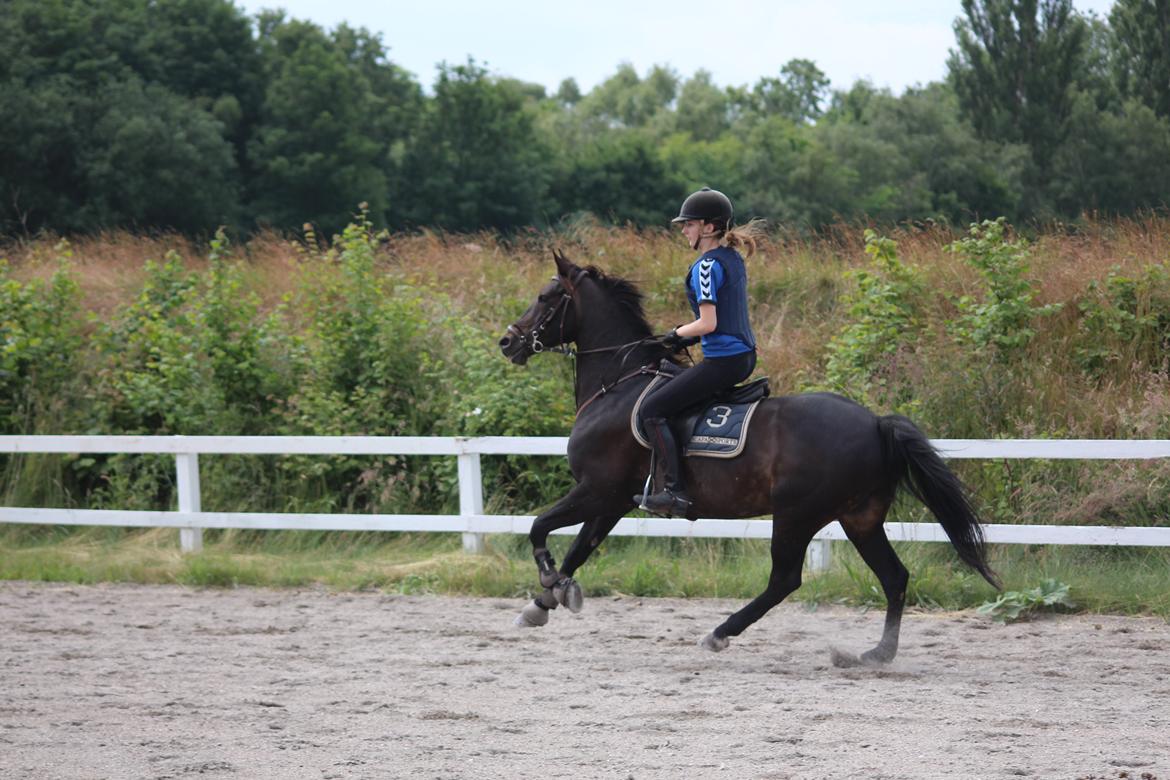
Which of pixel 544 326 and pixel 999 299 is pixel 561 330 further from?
pixel 999 299

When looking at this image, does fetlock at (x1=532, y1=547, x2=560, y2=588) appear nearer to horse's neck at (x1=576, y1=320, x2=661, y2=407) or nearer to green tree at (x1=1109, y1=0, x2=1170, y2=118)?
horse's neck at (x1=576, y1=320, x2=661, y2=407)

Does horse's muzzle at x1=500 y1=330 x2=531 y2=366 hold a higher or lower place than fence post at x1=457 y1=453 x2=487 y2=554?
higher

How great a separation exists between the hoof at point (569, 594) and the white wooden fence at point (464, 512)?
2601mm

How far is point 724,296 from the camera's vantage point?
7.07 metres

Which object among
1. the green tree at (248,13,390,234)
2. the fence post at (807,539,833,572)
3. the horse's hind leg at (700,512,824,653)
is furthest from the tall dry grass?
the green tree at (248,13,390,234)

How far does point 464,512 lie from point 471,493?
0.60ft

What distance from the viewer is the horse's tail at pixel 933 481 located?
6906mm

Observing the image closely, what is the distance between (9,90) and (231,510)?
2600cm

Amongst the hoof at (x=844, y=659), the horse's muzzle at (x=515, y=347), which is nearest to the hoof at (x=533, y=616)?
the horse's muzzle at (x=515, y=347)

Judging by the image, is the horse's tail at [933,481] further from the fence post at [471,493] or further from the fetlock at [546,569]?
the fence post at [471,493]

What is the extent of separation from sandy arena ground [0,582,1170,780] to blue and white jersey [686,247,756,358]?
1895mm

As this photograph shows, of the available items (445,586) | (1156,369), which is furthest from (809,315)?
(445,586)

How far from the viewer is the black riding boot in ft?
23.6

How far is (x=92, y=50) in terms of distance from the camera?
3897 centimetres
